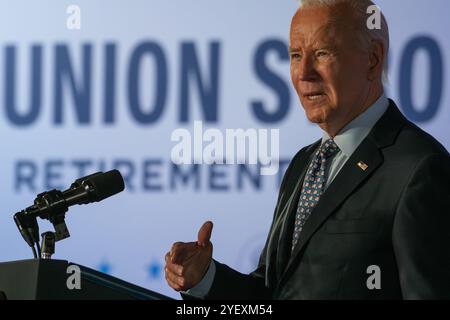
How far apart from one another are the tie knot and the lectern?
608 mm

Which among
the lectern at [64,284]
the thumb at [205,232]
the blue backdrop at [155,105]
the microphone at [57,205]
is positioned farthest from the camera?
the blue backdrop at [155,105]

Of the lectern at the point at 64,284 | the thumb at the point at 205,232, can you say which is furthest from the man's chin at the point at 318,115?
the lectern at the point at 64,284

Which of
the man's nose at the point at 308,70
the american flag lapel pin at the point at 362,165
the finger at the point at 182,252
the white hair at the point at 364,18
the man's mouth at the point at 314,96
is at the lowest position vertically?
the finger at the point at 182,252

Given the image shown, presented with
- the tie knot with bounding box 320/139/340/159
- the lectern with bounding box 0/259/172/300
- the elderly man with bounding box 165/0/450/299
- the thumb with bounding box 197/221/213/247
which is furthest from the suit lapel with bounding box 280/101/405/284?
the lectern with bounding box 0/259/172/300

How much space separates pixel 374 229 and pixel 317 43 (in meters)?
0.54

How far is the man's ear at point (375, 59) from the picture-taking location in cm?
230

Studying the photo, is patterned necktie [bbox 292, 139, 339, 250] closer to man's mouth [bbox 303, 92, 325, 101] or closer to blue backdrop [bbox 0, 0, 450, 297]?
man's mouth [bbox 303, 92, 325, 101]

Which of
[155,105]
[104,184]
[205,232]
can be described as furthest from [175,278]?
[155,105]

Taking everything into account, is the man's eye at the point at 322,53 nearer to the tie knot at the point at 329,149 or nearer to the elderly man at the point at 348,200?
the elderly man at the point at 348,200

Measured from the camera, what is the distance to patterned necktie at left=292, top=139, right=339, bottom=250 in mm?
2227

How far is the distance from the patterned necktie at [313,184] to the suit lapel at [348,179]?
0.07 metres

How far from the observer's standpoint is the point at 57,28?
150 inches

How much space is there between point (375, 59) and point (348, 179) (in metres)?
0.36

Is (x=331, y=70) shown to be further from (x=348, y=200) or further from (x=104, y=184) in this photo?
(x=104, y=184)
